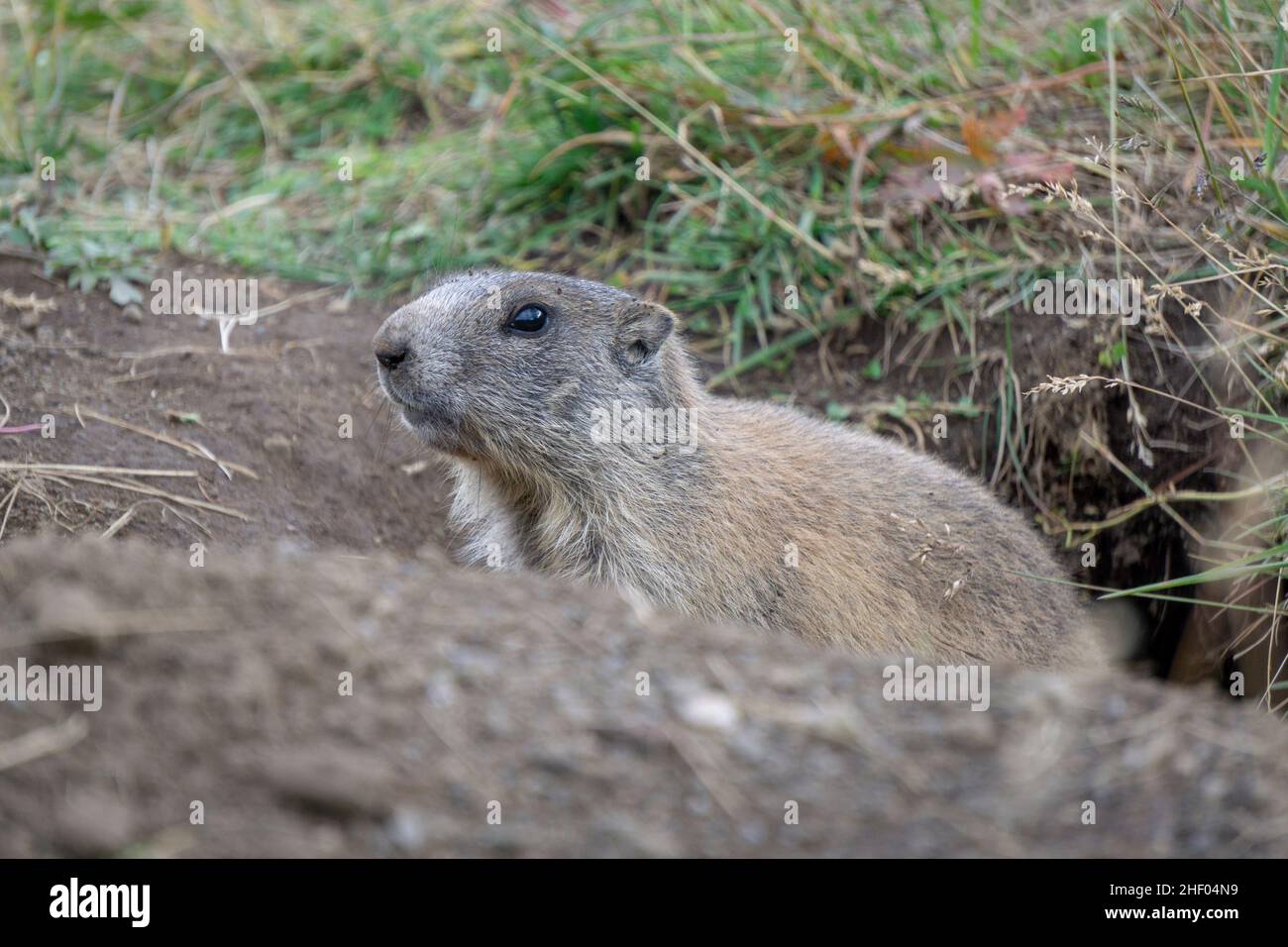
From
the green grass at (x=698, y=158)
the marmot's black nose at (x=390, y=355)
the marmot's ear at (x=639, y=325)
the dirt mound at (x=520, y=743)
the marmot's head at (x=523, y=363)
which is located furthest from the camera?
the green grass at (x=698, y=158)

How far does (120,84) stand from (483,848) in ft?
30.6

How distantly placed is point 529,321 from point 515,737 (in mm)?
3143

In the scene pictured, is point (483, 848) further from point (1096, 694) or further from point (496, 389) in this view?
point (496, 389)

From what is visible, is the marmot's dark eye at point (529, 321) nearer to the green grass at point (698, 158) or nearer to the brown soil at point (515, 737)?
the brown soil at point (515, 737)

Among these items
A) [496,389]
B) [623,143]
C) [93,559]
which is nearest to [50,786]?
[93,559]

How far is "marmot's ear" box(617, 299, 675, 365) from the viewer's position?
6.05 meters

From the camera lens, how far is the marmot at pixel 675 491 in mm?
5770

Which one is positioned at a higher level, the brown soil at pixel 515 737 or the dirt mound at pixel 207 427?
the dirt mound at pixel 207 427

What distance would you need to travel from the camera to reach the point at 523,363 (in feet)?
19.3

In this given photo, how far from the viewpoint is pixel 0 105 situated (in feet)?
29.4

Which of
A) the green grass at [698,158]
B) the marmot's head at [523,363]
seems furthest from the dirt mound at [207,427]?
the marmot's head at [523,363]

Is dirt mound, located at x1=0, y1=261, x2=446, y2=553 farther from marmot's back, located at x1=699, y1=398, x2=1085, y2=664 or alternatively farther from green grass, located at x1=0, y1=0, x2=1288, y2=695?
marmot's back, located at x1=699, y1=398, x2=1085, y2=664

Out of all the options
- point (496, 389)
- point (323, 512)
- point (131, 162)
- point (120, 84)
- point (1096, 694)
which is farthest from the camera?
point (120, 84)
